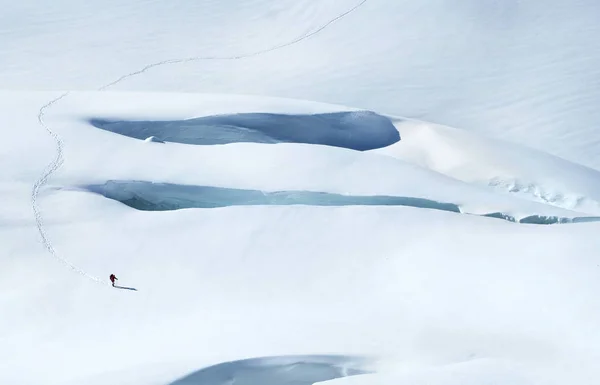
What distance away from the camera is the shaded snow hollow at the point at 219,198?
36.6 ft

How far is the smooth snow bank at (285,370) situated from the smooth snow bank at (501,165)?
5.73 metres

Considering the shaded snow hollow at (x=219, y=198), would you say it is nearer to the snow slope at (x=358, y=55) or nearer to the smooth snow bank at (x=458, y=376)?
the smooth snow bank at (x=458, y=376)

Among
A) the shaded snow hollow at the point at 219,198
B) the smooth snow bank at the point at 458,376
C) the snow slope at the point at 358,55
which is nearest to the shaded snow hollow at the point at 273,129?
the shaded snow hollow at the point at 219,198

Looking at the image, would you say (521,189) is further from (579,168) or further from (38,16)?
(38,16)

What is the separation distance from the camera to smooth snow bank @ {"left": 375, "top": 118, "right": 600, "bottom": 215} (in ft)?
41.6

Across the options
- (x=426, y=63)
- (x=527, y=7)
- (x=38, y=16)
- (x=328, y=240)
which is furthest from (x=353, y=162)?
(x=38, y=16)

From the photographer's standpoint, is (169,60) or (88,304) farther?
(169,60)

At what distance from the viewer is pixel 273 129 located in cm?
1364

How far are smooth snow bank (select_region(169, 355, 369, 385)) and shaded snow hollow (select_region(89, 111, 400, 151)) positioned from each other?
18.8ft

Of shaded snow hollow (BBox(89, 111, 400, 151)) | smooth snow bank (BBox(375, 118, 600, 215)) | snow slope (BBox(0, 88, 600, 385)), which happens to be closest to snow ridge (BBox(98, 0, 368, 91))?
shaded snow hollow (BBox(89, 111, 400, 151))

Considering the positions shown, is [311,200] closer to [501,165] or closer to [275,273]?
[275,273]

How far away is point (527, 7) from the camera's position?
18.9 metres

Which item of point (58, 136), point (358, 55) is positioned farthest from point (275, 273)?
point (358, 55)

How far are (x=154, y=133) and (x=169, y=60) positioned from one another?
18.3 ft
